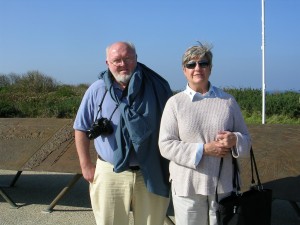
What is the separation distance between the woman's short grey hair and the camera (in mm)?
722

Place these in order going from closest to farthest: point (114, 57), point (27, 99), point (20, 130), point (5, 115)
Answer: point (114, 57) → point (20, 130) → point (5, 115) → point (27, 99)

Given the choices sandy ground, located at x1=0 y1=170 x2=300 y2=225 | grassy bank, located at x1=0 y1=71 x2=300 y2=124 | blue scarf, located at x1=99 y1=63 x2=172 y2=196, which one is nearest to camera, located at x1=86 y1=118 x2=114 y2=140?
blue scarf, located at x1=99 y1=63 x2=172 y2=196

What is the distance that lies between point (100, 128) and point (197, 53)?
875 millimetres

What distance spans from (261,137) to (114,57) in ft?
8.56

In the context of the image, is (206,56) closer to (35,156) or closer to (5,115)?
(35,156)

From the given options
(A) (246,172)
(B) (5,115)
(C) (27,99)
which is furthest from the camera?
(C) (27,99)

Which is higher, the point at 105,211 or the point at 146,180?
the point at 146,180

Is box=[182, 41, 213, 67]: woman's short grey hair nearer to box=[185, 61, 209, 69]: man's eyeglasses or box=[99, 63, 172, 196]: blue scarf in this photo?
box=[185, 61, 209, 69]: man's eyeglasses

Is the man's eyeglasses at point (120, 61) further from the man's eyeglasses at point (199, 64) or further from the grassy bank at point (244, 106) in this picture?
the grassy bank at point (244, 106)

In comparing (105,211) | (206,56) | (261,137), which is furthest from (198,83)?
(261,137)

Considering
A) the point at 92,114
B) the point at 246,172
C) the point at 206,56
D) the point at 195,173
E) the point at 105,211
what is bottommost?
the point at 246,172

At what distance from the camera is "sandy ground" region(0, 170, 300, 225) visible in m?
5.22

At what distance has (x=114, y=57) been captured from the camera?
2975mm

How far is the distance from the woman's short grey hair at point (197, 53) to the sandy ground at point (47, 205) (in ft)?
9.51
